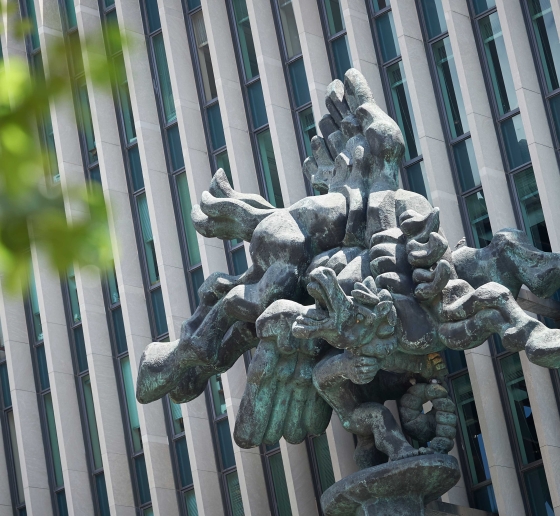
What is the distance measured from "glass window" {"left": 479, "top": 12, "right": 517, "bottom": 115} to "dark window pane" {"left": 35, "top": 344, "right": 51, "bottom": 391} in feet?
34.5

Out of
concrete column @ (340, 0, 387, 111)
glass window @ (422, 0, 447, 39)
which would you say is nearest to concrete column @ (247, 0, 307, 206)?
concrete column @ (340, 0, 387, 111)

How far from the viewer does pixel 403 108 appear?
829 inches

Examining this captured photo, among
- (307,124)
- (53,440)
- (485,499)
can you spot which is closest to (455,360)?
(485,499)

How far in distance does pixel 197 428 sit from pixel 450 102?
6.92 meters

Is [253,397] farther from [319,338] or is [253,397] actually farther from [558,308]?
[558,308]

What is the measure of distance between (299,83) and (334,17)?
4.17 ft

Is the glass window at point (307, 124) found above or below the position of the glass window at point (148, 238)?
above

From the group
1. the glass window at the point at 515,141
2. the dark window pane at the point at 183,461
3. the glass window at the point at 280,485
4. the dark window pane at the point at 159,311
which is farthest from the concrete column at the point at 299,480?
the glass window at the point at 515,141

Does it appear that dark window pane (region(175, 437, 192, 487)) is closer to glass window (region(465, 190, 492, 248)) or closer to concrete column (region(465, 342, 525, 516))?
concrete column (region(465, 342, 525, 516))

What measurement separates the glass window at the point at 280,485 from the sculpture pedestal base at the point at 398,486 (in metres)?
9.86

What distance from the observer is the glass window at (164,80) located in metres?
24.5

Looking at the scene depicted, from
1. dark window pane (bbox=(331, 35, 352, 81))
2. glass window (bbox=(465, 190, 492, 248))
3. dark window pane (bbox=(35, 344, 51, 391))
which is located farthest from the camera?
dark window pane (bbox=(35, 344, 51, 391))

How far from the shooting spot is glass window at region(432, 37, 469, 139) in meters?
20.4

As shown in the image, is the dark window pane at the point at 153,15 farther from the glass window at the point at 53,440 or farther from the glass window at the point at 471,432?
the glass window at the point at 471,432
